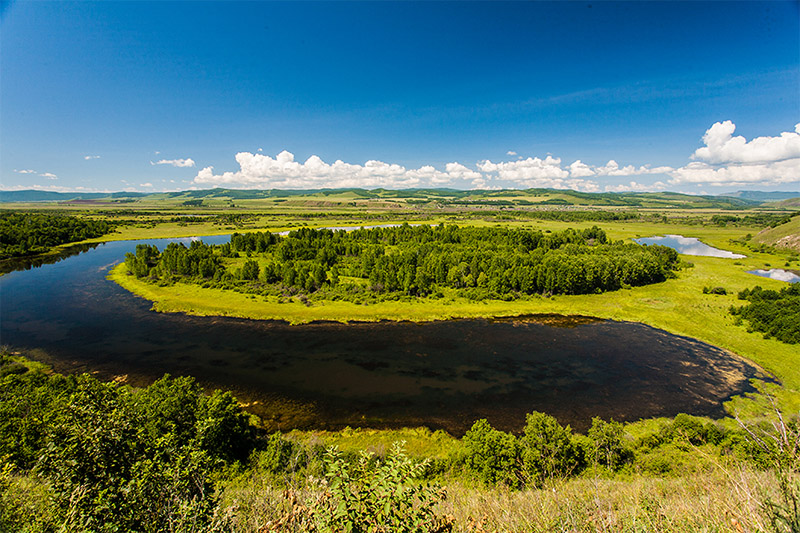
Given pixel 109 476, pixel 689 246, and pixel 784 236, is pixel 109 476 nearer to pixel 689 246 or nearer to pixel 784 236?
pixel 689 246

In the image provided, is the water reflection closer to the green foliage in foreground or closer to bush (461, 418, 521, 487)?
the green foliage in foreground

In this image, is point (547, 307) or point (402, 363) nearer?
point (402, 363)

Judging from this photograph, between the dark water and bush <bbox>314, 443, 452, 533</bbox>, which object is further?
the dark water

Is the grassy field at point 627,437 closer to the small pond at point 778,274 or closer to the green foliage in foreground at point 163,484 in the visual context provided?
the green foliage in foreground at point 163,484

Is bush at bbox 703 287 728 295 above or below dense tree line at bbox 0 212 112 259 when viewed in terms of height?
below

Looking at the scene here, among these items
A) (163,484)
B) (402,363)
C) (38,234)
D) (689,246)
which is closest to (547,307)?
(402,363)

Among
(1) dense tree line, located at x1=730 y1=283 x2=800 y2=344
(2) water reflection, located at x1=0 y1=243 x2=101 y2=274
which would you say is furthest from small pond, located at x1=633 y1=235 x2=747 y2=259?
(2) water reflection, located at x1=0 y1=243 x2=101 y2=274

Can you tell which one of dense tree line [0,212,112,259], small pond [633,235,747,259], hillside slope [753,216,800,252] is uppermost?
dense tree line [0,212,112,259]
